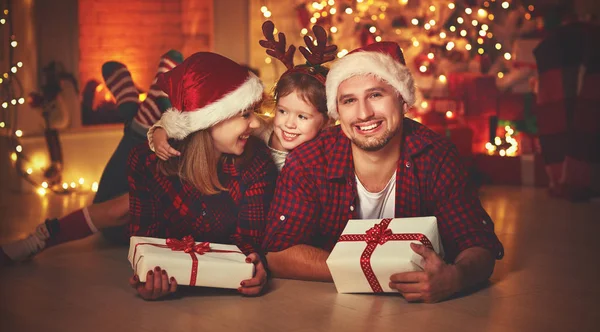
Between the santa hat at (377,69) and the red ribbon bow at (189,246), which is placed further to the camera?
the santa hat at (377,69)

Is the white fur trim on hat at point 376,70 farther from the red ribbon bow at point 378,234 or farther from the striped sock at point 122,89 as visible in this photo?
the striped sock at point 122,89

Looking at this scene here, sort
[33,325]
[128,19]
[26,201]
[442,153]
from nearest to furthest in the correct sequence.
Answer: [33,325]
[442,153]
[26,201]
[128,19]

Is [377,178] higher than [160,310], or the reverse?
[377,178]

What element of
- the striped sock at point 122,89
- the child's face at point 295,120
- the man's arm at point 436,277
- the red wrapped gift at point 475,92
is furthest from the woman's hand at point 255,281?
the red wrapped gift at point 475,92

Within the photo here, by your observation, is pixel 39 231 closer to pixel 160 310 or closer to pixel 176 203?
pixel 176 203

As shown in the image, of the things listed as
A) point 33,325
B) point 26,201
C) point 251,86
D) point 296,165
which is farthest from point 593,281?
point 26,201

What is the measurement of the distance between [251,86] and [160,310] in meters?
0.92

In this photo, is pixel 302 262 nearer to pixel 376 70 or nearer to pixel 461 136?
pixel 376 70

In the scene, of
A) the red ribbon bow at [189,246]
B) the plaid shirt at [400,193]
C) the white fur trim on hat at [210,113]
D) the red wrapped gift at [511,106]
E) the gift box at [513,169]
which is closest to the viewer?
the red ribbon bow at [189,246]

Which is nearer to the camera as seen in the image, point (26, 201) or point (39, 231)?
point (39, 231)

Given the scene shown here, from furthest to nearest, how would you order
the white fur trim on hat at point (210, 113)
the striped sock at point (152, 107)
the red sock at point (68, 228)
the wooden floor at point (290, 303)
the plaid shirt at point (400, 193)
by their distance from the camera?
the striped sock at point (152, 107)
the red sock at point (68, 228)
the white fur trim on hat at point (210, 113)
the plaid shirt at point (400, 193)
the wooden floor at point (290, 303)

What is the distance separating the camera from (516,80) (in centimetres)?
649

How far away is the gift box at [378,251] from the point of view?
287 cm

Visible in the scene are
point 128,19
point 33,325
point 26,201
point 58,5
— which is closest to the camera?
point 33,325
